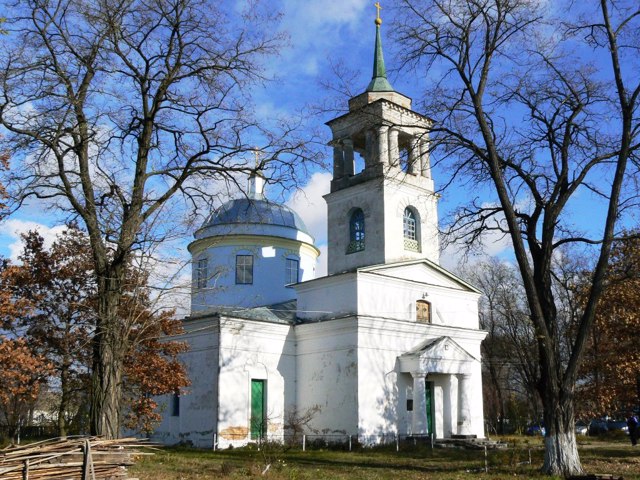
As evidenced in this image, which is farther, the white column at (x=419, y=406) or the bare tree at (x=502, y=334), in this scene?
the bare tree at (x=502, y=334)

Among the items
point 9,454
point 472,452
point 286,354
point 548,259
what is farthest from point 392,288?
point 9,454

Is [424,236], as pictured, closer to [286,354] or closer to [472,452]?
[286,354]

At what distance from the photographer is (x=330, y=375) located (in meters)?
26.3

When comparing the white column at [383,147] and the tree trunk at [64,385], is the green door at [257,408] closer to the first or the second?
the tree trunk at [64,385]

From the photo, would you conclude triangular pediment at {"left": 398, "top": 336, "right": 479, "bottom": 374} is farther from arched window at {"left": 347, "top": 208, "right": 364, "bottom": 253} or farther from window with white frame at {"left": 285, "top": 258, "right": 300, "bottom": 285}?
window with white frame at {"left": 285, "top": 258, "right": 300, "bottom": 285}

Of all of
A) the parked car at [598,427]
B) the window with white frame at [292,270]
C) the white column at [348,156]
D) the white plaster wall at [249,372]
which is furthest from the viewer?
the parked car at [598,427]

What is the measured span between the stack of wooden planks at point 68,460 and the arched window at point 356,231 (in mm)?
18237

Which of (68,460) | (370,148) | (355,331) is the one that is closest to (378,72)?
(370,148)

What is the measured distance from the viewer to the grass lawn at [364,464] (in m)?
15.6

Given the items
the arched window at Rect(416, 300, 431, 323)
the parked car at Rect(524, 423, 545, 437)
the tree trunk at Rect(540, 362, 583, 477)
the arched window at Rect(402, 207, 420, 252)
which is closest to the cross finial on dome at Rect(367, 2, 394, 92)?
the arched window at Rect(402, 207, 420, 252)

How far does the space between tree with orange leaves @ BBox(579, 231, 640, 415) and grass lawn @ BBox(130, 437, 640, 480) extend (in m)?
1.78

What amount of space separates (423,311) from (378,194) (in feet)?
16.7

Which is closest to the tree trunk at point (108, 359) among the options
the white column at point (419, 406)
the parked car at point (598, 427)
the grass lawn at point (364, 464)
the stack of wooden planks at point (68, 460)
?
the grass lawn at point (364, 464)

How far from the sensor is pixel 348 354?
25.8 m
